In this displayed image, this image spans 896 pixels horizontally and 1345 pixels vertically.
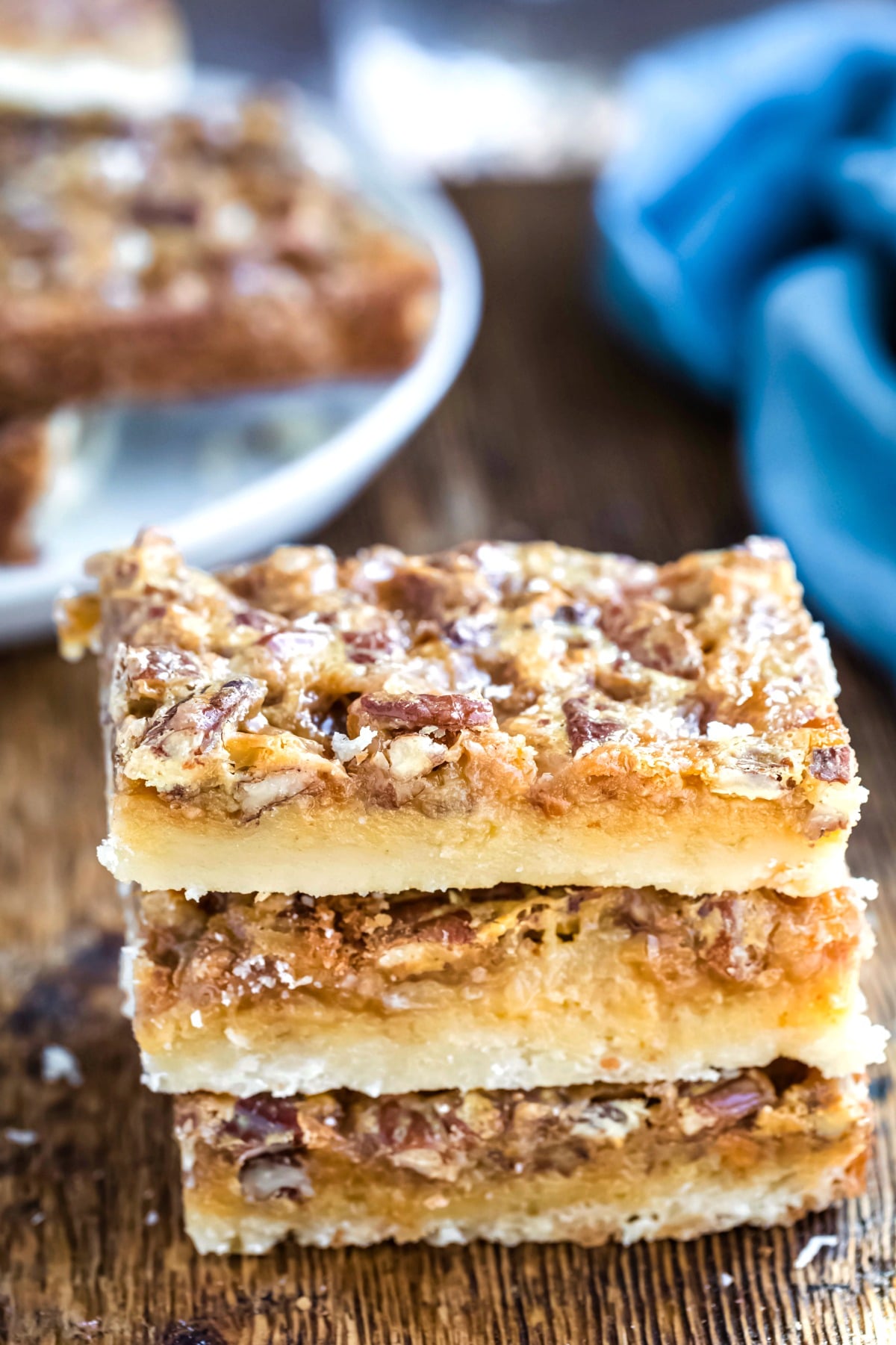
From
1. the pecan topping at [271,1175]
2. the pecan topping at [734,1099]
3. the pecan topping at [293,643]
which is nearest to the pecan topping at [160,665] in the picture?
the pecan topping at [293,643]

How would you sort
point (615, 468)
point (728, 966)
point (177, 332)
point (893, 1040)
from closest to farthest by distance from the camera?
1. point (728, 966)
2. point (893, 1040)
3. point (177, 332)
4. point (615, 468)

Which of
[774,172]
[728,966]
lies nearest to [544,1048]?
[728,966]

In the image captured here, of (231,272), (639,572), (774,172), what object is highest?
(774,172)

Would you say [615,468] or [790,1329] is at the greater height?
[615,468]

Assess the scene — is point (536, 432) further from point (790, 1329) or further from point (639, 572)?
point (790, 1329)

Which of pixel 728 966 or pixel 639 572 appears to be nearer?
pixel 728 966

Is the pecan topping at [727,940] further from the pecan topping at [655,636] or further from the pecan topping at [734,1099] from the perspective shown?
the pecan topping at [655,636]

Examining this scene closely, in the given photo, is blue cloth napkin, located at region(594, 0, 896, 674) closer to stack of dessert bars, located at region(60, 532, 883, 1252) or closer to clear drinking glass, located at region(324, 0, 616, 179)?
clear drinking glass, located at region(324, 0, 616, 179)

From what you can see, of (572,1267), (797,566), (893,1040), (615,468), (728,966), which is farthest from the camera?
(615,468)
